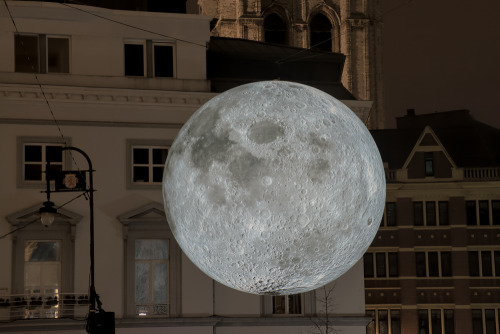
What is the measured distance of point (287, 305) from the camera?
33469mm

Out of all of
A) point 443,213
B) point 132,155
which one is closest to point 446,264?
point 443,213

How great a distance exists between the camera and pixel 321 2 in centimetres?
7794

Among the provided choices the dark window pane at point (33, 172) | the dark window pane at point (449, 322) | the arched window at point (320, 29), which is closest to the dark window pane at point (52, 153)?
the dark window pane at point (33, 172)

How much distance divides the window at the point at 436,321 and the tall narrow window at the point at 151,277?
66.2ft

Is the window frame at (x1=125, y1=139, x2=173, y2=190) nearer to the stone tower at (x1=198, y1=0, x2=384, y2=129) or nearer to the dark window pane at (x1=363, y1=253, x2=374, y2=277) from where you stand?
the dark window pane at (x1=363, y1=253, x2=374, y2=277)

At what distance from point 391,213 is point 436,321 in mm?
4960

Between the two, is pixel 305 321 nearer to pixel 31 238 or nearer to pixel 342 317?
pixel 342 317

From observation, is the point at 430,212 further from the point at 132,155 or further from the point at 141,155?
the point at 132,155

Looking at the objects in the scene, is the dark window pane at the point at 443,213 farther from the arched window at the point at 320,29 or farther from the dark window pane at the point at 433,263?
the arched window at the point at 320,29

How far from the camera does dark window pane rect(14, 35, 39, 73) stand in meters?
31.9

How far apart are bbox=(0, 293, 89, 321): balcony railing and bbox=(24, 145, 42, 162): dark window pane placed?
3698mm

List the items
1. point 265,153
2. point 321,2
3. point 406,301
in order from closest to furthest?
point 265,153, point 406,301, point 321,2

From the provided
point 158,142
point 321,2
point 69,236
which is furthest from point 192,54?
point 321,2

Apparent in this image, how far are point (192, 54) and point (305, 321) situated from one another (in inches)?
322
